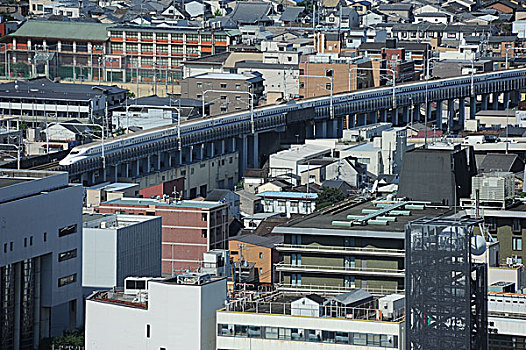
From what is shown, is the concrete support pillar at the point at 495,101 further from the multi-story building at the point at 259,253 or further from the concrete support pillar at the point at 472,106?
the multi-story building at the point at 259,253

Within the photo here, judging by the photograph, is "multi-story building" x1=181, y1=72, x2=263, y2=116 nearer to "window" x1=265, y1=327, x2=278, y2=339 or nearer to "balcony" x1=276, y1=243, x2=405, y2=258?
"balcony" x1=276, y1=243, x2=405, y2=258

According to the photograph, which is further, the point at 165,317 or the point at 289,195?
the point at 289,195

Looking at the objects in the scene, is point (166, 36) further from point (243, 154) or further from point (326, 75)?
point (243, 154)

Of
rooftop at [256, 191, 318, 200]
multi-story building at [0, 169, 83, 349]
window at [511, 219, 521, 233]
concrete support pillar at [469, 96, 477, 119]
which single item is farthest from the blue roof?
concrete support pillar at [469, 96, 477, 119]

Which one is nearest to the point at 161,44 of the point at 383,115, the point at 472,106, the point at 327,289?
the point at 383,115

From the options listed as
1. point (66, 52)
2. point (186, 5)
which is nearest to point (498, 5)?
point (186, 5)

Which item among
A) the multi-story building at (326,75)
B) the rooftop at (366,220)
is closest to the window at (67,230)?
the rooftop at (366,220)

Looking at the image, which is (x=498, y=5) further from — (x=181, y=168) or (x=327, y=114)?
(x=181, y=168)
